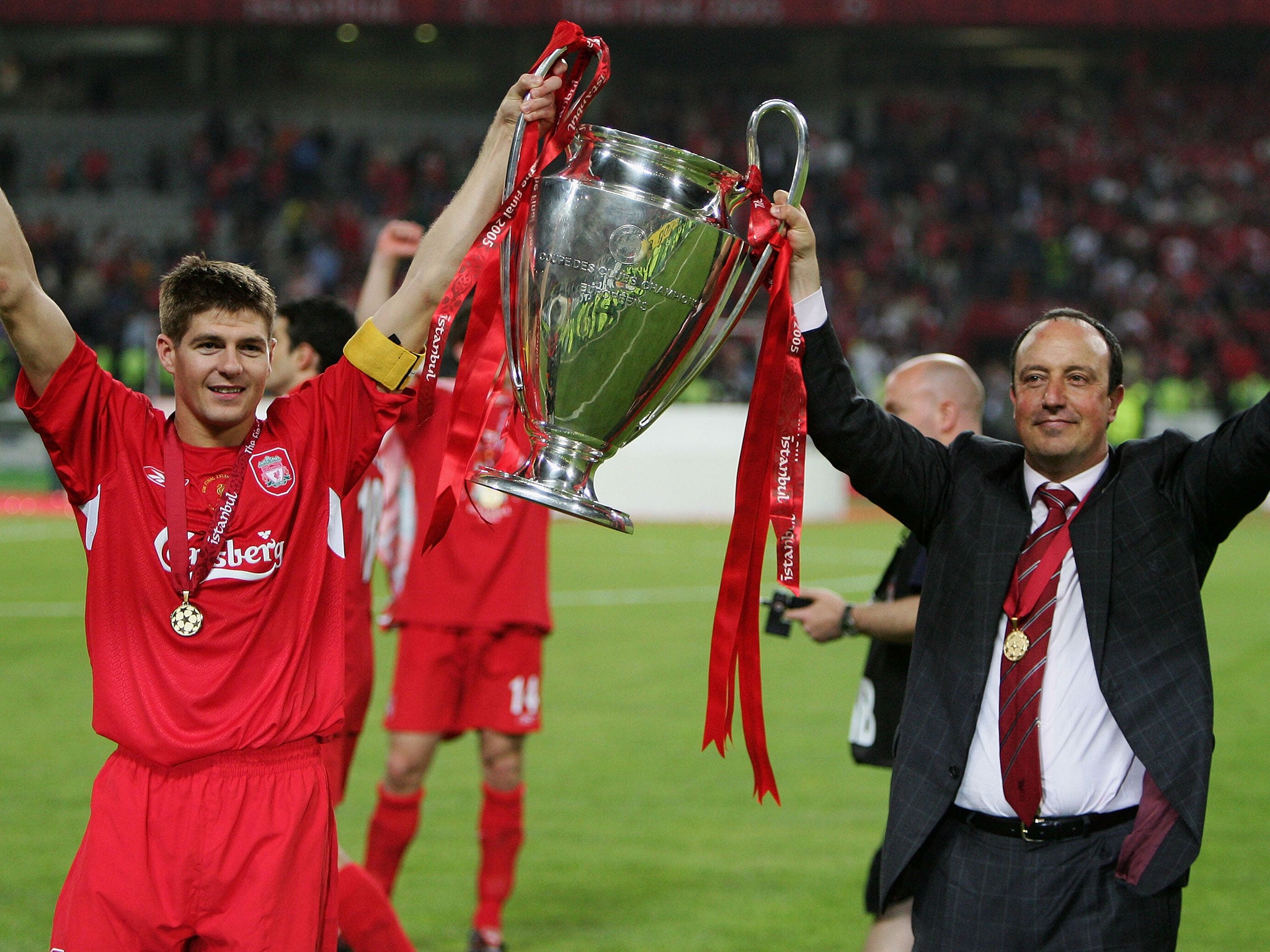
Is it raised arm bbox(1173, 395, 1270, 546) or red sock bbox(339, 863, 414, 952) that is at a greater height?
raised arm bbox(1173, 395, 1270, 546)

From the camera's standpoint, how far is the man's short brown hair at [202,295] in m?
2.56

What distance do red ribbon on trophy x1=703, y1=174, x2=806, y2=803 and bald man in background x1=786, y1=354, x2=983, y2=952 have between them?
0.75 meters

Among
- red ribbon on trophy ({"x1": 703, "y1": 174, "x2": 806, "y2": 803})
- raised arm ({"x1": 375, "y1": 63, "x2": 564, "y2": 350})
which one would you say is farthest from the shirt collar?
raised arm ({"x1": 375, "y1": 63, "x2": 564, "y2": 350})

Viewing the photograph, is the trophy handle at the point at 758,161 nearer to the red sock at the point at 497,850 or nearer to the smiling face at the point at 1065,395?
the smiling face at the point at 1065,395

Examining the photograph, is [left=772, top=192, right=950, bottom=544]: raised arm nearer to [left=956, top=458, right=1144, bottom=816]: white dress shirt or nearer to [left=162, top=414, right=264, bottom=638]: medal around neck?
[left=956, top=458, right=1144, bottom=816]: white dress shirt

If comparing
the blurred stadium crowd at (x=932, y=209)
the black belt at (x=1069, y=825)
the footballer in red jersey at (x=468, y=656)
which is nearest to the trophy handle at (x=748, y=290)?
the black belt at (x=1069, y=825)

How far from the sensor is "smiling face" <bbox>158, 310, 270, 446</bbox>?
2549 mm

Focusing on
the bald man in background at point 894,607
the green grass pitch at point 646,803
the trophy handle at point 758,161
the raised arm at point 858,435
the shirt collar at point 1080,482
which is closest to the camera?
the trophy handle at point 758,161

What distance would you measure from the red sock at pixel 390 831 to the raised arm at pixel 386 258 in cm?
148

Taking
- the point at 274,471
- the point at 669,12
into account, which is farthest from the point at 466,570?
the point at 669,12

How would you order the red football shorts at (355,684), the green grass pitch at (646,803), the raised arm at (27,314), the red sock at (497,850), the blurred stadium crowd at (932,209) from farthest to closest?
1. the blurred stadium crowd at (932,209)
2. the green grass pitch at (646,803)
3. the red sock at (497,850)
4. the red football shorts at (355,684)
5. the raised arm at (27,314)

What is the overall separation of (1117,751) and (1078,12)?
25158mm

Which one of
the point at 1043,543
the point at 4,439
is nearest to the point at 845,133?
the point at 4,439

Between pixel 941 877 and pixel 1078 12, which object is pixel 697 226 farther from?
pixel 1078 12
